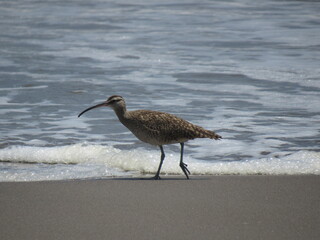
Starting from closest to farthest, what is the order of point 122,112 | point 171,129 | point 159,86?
point 171,129 → point 122,112 → point 159,86

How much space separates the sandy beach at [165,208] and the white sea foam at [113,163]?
0.44m

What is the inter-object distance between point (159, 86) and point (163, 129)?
5.58 m

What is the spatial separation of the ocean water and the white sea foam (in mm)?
12

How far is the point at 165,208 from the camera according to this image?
18.2 feet

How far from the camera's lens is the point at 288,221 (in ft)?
16.8

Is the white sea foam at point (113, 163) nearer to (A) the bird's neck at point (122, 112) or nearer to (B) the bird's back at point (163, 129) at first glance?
(B) the bird's back at point (163, 129)

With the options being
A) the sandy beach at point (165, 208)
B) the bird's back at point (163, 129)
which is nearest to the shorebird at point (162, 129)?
the bird's back at point (163, 129)

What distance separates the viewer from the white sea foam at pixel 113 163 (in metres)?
7.04

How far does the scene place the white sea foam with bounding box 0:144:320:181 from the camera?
23.1ft

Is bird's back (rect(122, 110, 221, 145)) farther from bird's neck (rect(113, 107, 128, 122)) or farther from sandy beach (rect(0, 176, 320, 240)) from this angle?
sandy beach (rect(0, 176, 320, 240))

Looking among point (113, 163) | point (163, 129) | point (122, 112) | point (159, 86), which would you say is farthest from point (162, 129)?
point (159, 86)

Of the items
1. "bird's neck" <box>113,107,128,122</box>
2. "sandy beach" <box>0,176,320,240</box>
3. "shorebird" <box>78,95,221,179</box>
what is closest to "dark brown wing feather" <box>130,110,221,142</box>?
"shorebird" <box>78,95,221,179</box>

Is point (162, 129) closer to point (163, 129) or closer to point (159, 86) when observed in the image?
point (163, 129)

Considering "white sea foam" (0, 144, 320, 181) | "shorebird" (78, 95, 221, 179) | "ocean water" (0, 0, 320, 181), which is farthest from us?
"ocean water" (0, 0, 320, 181)
